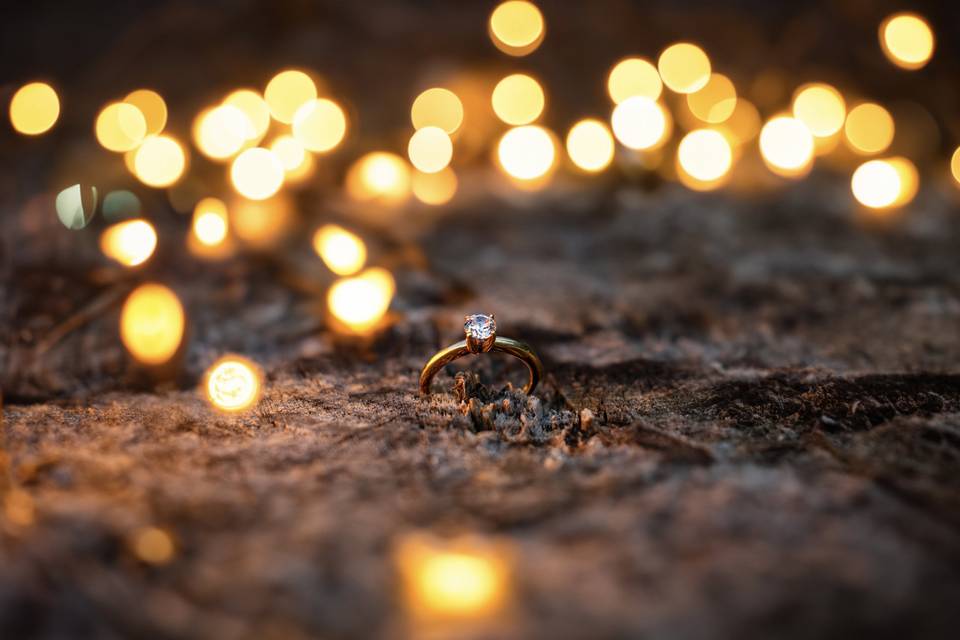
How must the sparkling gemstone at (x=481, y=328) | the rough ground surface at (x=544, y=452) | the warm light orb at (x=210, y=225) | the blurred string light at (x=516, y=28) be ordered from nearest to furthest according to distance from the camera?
the rough ground surface at (x=544, y=452) < the sparkling gemstone at (x=481, y=328) < the warm light orb at (x=210, y=225) < the blurred string light at (x=516, y=28)

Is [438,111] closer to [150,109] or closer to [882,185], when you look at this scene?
[150,109]

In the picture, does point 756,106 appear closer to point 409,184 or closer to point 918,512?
point 409,184

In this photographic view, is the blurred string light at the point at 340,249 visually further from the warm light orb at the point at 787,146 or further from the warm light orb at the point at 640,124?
the warm light orb at the point at 787,146

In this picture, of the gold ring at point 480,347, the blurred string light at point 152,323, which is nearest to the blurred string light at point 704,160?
the gold ring at point 480,347

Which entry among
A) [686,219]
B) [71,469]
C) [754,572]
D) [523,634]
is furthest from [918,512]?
[686,219]

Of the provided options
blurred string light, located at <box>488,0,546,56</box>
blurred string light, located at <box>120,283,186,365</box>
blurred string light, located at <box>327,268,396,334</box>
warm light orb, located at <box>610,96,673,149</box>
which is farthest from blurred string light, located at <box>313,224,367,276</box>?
blurred string light, located at <box>488,0,546,56</box>
